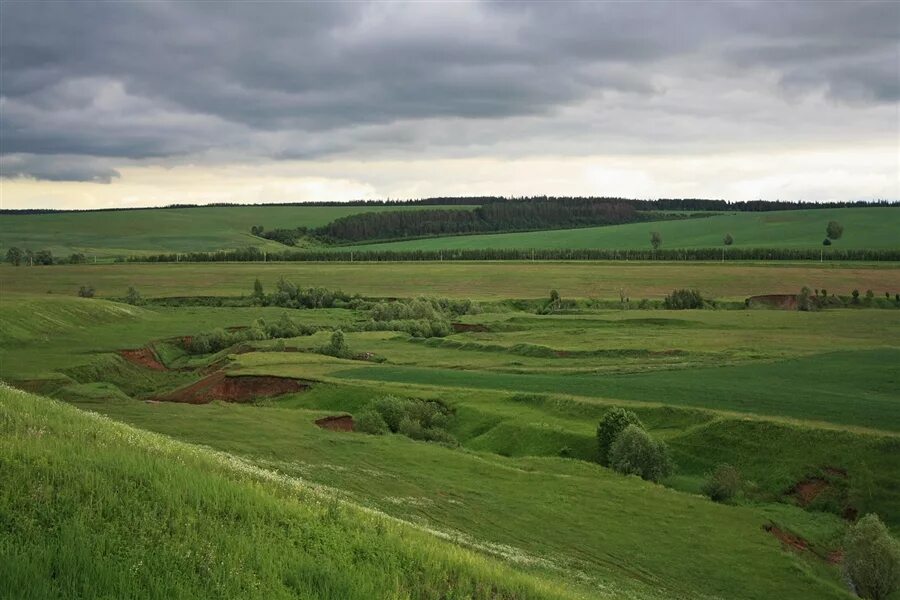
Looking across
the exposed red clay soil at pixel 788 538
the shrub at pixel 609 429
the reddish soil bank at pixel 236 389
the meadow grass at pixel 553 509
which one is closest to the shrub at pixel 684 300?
the reddish soil bank at pixel 236 389

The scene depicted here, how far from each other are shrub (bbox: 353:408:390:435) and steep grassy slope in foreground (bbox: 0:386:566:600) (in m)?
31.7

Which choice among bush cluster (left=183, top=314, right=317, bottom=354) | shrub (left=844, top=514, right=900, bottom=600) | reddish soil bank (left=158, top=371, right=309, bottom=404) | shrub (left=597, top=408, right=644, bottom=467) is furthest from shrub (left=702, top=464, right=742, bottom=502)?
bush cluster (left=183, top=314, right=317, bottom=354)

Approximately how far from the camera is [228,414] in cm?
4512

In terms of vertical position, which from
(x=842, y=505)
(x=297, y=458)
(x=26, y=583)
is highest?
(x=26, y=583)

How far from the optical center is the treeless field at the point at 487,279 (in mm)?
132875

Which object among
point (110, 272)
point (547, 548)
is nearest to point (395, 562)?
point (547, 548)

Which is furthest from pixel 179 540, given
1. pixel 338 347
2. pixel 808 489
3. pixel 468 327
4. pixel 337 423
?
pixel 468 327

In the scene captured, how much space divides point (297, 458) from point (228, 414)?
1219 cm

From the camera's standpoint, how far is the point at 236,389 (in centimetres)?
6238

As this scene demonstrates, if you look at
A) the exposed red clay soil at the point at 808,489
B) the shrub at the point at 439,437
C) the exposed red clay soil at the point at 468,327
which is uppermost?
the exposed red clay soil at the point at 468,327

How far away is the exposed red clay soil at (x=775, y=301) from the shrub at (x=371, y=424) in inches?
3327

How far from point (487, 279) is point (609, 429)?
362ft

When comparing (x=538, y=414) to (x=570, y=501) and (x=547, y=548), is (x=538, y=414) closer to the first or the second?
(x=570, y=501)

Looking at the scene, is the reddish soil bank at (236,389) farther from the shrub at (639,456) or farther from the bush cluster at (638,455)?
the shrub at (639,456)
